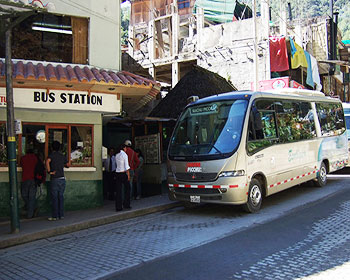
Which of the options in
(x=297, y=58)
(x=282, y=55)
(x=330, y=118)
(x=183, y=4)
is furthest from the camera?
(x=183, y=4)

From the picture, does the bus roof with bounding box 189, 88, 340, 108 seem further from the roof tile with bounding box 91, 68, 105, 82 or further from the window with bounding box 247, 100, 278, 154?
the roof tile with bounding box 91, 68, 105, 82

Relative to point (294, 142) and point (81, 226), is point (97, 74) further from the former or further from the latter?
point (294, 142)

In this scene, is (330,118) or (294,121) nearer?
(294,121)

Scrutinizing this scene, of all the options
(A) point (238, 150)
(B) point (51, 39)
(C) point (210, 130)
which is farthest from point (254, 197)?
(B) point (51, 39)

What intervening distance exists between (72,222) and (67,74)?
3562 millimetres

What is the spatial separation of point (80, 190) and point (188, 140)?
11.2 ft

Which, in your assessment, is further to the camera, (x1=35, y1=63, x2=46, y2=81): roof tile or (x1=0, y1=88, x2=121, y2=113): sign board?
(x1=0, y1=88, x2=121, y2=113): sign board

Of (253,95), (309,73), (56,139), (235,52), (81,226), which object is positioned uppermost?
(235,52)

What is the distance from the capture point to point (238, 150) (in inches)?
293

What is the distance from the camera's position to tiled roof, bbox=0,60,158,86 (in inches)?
288

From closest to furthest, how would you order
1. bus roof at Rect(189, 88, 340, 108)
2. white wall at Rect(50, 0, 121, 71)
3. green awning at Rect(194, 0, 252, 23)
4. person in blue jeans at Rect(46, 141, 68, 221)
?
person in blue jeans at Rect(46, 141, 68, 221) → bus roof at Rect(189, 88, 340, 108) → white wall at Rect(50, 0, 121, 71) → green awning at Rect(194, 0, 252, 23)

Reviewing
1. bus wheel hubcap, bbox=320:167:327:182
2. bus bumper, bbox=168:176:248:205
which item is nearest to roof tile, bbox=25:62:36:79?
bus bumper, bbox=168:176:248:205

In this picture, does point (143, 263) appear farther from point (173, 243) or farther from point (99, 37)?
point (99, 37)

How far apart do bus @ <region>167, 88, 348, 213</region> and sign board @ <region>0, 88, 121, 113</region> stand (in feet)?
7.07
